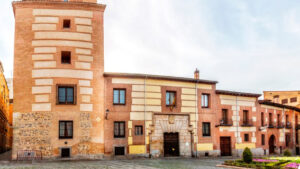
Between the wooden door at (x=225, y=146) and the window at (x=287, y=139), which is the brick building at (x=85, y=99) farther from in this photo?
the window at (x=287, y=139)

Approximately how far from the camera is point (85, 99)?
2698 cm

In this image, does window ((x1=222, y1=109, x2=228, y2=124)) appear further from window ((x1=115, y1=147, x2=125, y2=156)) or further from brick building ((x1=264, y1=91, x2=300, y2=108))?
brick building ((x1=264, y1=91, x2=300, y2=108))

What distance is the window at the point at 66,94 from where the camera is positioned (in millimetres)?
26562

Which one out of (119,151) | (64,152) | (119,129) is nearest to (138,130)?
(119,129)

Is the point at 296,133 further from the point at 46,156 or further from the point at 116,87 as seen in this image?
the point at 46,156

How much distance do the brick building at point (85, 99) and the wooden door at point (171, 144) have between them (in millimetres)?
89

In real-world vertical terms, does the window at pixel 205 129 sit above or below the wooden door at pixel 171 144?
above

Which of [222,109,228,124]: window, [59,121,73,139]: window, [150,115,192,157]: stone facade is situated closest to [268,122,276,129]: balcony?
[222,109,228,124]: window

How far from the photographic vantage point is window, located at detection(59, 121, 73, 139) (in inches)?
1030

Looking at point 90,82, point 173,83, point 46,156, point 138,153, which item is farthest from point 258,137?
point 46,156

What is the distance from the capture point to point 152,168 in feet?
66.6

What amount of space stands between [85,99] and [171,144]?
8.89m

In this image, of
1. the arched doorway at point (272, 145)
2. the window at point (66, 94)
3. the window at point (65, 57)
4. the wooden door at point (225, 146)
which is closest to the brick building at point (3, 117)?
the window at point (65, 57)

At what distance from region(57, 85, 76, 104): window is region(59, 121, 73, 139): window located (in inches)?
65.9
